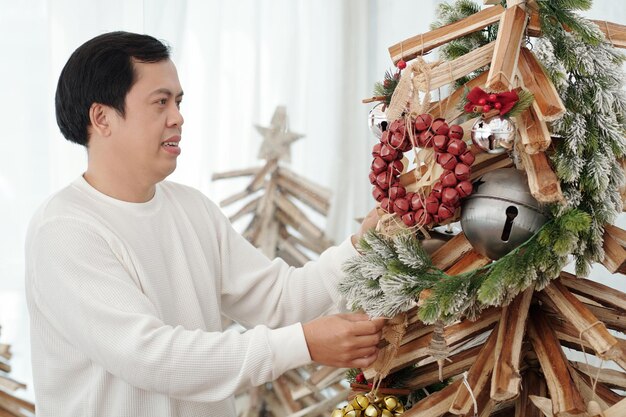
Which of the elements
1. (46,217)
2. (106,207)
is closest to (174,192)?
(106,207)

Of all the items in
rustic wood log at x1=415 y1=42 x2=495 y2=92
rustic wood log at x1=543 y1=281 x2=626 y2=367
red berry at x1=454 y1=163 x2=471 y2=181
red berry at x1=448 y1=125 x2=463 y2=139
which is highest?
rustic wood log at x1=415 y1=42 x2=495 y2=92

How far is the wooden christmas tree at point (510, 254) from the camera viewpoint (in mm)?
972

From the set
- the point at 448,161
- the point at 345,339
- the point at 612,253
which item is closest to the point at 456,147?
the point at 448,161

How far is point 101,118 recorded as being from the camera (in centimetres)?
145

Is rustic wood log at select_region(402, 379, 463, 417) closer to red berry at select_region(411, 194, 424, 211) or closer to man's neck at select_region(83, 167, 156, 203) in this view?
red berry at select_region(411, 194, 424, 211)

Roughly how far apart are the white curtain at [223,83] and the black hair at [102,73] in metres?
0.63

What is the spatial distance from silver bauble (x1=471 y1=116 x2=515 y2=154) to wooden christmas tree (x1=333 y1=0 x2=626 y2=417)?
0.02m

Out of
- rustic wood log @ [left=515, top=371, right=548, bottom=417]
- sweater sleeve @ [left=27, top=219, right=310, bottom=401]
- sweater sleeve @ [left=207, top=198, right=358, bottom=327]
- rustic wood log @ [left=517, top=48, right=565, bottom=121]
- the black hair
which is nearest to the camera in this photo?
rustic wood log @ [left=517, top=48, right=565, bottom=121]

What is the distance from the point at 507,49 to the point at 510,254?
0.26 meters

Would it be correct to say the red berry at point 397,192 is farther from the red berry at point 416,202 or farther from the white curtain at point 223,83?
the white curtain at point 223,83

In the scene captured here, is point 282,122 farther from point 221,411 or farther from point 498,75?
point 498,75

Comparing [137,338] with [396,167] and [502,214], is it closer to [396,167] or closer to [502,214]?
[396,167]

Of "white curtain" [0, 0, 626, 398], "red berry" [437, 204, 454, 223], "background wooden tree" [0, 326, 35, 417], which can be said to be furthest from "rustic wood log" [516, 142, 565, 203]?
"background wooden tree" [0, 326, 35, 417]

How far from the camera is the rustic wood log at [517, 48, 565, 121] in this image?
943 mm
